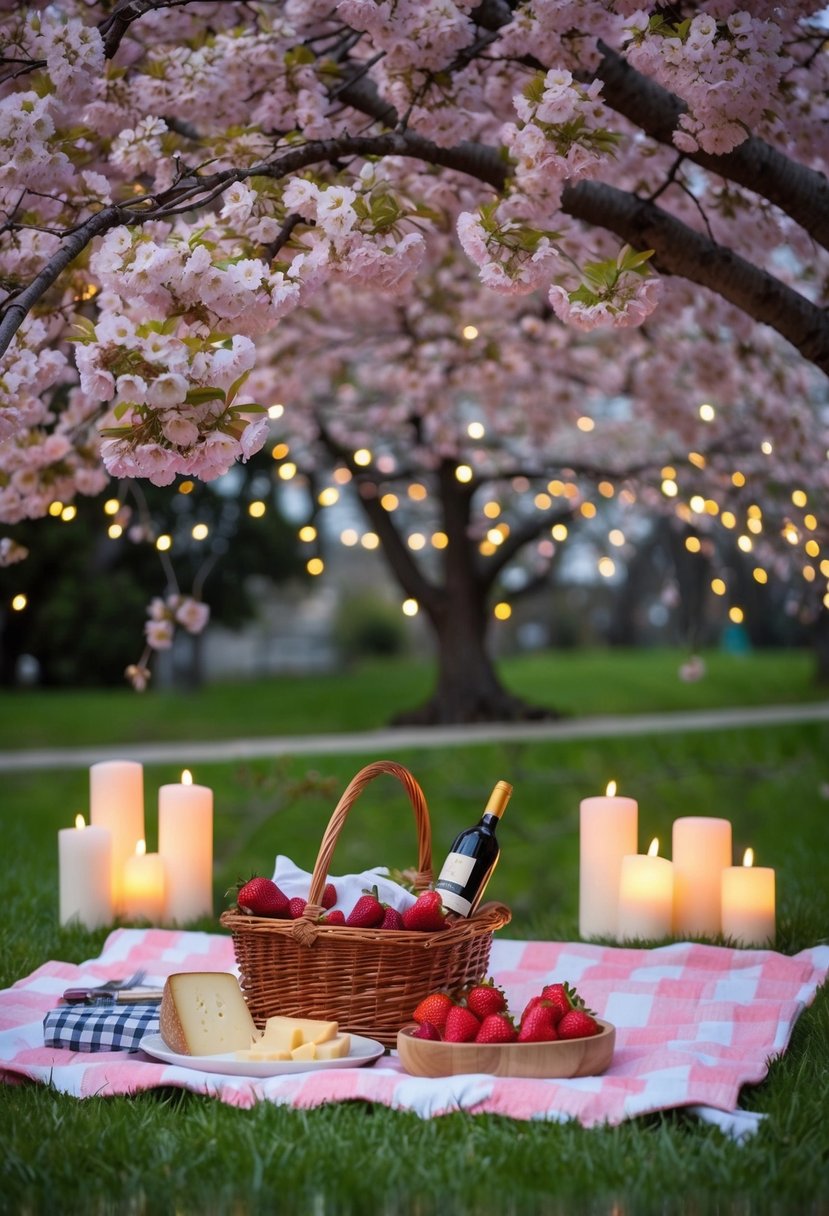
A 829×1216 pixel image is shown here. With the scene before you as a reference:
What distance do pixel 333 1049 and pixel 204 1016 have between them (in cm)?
27

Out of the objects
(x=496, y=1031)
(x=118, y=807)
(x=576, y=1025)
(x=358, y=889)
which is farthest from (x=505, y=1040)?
(x=118, y=807)

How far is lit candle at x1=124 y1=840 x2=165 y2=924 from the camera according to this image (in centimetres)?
394

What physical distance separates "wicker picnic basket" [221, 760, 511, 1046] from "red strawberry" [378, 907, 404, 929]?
56mm

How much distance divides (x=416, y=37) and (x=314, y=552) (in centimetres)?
1131

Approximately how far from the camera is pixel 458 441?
9.05 m

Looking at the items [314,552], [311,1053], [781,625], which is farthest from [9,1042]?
[781,625]

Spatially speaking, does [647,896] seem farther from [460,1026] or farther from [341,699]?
[341,699]

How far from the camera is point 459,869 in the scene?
2.74m

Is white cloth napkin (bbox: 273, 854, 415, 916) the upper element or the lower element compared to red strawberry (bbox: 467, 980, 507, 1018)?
lower

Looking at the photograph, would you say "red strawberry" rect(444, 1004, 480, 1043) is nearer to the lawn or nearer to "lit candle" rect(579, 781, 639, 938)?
the lawn

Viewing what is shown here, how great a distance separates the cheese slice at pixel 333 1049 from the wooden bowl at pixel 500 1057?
144 millimetres

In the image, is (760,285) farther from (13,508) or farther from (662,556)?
(662,556)

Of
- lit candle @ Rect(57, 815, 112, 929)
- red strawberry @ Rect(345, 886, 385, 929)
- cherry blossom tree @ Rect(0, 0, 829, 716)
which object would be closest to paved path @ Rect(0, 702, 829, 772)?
lit candle @ Rect(57, 815, 112, 929)

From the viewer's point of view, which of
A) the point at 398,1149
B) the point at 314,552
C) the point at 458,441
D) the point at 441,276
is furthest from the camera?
the point at 314,552
